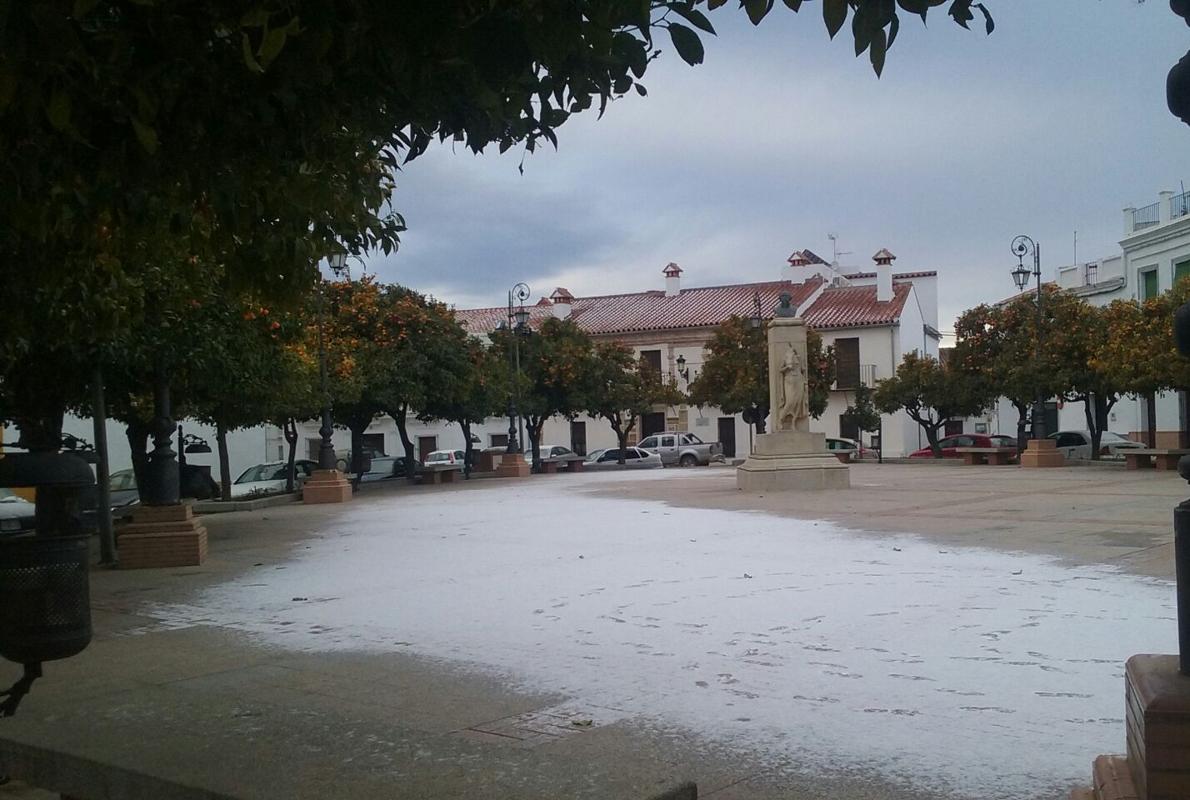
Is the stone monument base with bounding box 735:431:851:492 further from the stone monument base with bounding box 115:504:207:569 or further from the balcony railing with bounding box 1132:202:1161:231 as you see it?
the balcony railing with bounding box 1132:202:1161:231

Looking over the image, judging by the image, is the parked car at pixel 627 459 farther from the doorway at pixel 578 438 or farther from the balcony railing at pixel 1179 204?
the balcony railing at pixel 1179 204

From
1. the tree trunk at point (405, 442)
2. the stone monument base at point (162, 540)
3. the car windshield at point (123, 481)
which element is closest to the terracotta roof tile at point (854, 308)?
the tree trunk at point (405, 442)

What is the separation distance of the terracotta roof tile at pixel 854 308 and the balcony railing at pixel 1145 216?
13561 mm

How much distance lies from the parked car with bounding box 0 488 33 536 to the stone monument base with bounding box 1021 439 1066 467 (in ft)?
80.2

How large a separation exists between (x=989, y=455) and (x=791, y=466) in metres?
14.0

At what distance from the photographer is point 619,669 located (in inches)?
254

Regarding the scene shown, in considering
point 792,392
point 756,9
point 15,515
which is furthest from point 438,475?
point 756,9

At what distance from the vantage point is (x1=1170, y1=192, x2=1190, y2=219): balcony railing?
37.8m

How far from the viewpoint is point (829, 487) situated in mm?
23109

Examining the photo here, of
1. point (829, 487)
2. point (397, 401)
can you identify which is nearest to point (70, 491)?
point (829, 487)

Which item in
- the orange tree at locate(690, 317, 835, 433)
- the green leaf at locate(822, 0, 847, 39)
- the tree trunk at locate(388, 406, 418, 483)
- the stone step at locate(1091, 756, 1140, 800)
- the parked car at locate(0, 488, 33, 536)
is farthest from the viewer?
the orange tree at locate(690, 317, 835, 433)

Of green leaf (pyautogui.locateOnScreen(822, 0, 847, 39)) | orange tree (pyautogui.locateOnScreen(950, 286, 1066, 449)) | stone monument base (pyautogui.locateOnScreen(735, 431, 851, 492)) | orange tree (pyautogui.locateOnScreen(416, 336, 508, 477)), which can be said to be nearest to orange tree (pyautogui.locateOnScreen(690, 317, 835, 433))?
orange tree (pyautogui.locateOnScreen(950, 286, 1066, 449))

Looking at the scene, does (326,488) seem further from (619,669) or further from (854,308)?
(854,308)

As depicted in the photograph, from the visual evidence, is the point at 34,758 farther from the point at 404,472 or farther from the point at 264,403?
the point at 404,472
